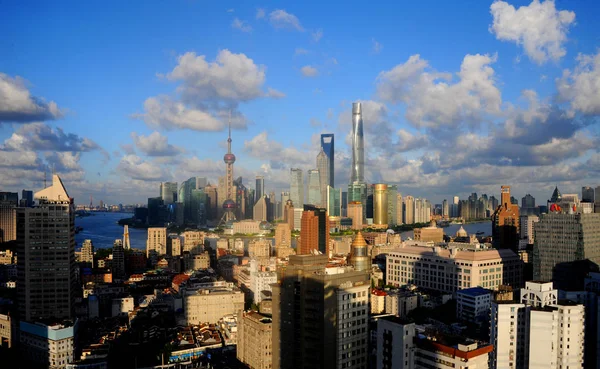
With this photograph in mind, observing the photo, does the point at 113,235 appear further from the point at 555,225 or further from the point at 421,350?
the point at 421,350

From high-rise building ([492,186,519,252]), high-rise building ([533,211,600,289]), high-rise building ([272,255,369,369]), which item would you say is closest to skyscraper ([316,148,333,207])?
high-rise building ([492,186,519,252])

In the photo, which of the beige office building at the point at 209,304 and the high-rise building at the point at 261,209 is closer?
the beige office building at the point at 209,304

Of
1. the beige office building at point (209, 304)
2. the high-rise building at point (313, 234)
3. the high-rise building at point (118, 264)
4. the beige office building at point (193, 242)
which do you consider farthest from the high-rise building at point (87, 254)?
the beige office building at point (209, 304)

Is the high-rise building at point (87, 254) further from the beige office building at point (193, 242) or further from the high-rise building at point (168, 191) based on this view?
the high-rise building at point (168, 191)

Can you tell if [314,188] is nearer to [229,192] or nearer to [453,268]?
[229,192]

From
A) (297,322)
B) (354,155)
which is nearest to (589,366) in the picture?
(297,322)

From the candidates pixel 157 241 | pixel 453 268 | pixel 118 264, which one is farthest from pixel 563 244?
pixel 157 241
